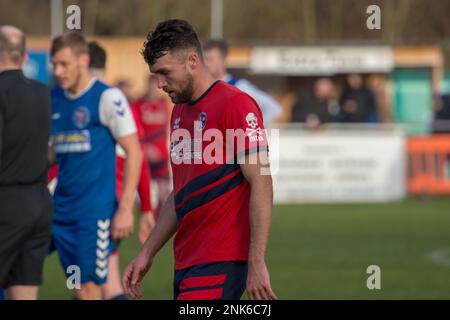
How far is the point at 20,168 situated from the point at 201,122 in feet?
7.20

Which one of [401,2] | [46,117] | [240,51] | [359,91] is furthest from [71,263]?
[401,2]

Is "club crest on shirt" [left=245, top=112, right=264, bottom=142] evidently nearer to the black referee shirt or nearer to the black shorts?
the black referee shirt

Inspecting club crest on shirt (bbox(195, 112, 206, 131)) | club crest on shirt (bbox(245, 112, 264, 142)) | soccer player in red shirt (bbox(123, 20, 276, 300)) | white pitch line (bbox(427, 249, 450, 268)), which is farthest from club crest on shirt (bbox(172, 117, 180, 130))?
white pitch line (bbox(427, 249, 450, 268))

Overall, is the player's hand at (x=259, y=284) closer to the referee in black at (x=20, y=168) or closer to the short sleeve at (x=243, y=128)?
the short sleeve at (x=243, y=128)

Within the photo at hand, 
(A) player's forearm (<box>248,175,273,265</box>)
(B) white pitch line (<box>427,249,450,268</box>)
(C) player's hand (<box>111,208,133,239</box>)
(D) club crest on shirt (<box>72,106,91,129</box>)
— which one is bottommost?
(B) white pitch line (<box>427,249,450,268</box>)

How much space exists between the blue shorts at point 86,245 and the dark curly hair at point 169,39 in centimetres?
326

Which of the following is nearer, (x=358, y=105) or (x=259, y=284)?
(x=259, y=284)

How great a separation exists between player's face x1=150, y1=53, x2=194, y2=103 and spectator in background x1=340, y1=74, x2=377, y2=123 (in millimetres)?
19632

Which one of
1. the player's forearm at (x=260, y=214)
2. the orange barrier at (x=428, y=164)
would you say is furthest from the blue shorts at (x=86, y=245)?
the orange barrier at (x=428, y=164)

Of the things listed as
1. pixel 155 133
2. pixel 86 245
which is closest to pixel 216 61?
pixel 86 245

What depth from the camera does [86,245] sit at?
9.12m

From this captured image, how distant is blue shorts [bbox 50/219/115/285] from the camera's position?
910cm

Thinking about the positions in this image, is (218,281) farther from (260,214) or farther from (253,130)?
(253,130)

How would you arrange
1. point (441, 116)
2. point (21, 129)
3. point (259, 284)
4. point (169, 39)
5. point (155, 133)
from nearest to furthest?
1. point (259, 284)
2. point (169, 39)
3. point (21, 129)
4. point (155, 133)
5. point (441, 116)
